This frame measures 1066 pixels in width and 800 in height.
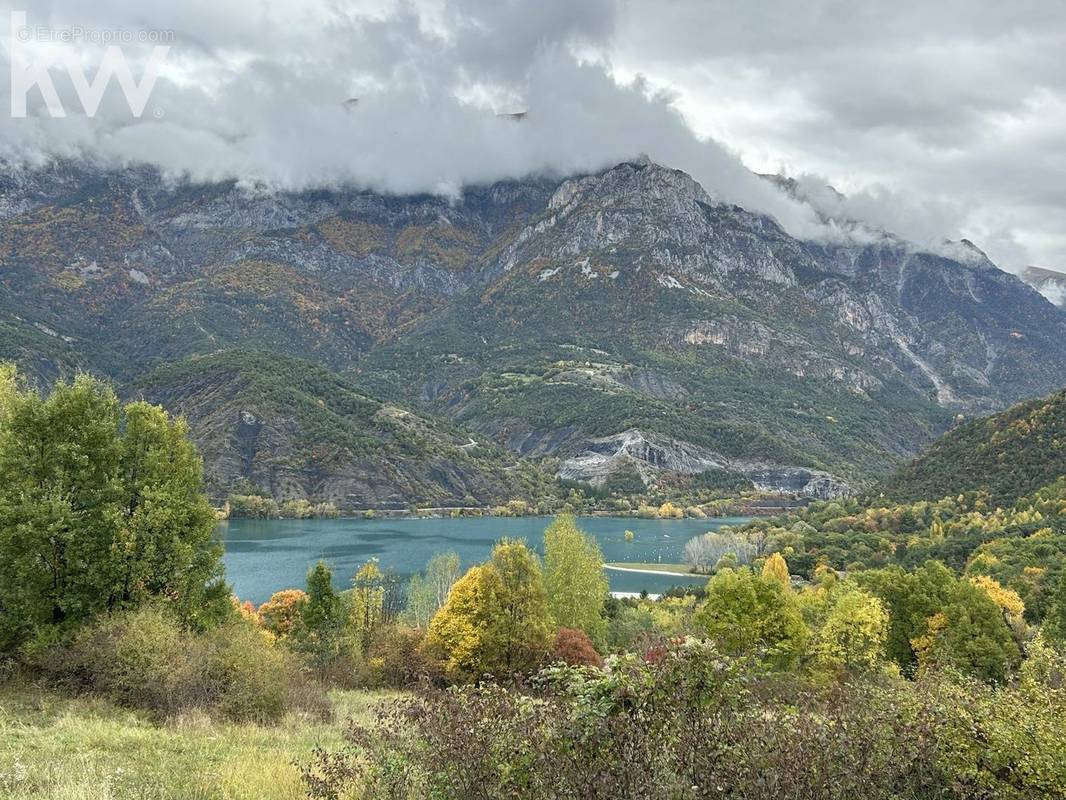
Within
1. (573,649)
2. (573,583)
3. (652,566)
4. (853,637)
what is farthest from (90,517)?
(652,566)

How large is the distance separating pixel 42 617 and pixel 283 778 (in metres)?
12.2

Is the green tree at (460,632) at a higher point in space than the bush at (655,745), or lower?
lower

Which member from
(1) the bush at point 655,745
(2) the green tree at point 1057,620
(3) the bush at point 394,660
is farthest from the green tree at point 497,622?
(1) the bush at point 655,745

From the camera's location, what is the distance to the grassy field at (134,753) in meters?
7.58

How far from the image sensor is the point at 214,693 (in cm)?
1500

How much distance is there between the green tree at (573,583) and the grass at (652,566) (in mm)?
69516

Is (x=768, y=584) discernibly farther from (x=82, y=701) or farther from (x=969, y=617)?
(x=82, y=701)

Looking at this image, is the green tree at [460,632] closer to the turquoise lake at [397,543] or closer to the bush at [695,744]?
the bush at [695,744]

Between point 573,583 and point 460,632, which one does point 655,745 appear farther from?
point 573,583

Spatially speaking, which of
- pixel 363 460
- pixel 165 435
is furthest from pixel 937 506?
pixel 363 460

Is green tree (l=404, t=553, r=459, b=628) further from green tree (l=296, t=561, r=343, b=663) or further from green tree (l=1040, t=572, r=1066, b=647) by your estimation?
green tree (l=1040, t=572, r=1066, b=647)

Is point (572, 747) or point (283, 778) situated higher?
point (572, 747)

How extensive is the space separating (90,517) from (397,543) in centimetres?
11248

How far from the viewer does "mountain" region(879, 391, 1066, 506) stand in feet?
297
